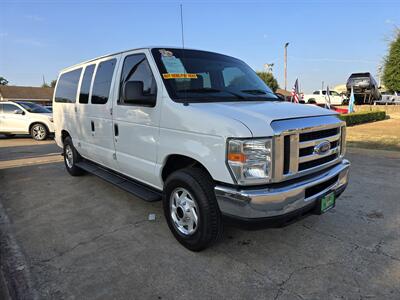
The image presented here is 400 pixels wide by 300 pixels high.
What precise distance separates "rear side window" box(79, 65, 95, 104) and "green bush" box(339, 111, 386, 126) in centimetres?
1379

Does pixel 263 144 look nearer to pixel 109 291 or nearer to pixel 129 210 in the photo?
pixel 109 291

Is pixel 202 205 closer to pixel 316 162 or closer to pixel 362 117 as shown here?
pixel 316 162

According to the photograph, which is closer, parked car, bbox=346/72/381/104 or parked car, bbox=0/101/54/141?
parked car, bbox=0/101/54/141

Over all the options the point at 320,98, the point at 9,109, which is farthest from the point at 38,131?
the point at 320,98

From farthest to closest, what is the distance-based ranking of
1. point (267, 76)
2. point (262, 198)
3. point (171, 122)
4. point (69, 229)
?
point (267, 76), point (69, 229), point (171, 122), point (262, 198)

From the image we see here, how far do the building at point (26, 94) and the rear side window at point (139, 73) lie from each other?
5150cm

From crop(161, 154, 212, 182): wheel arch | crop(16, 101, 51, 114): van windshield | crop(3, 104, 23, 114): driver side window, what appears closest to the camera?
crop(161, 154, 212, 182): wheel arch

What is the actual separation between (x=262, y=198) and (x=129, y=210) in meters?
2.45

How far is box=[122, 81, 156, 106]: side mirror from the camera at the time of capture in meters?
3.38

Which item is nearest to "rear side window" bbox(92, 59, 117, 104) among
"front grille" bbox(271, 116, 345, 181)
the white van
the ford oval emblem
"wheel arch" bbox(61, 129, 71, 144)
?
the white van

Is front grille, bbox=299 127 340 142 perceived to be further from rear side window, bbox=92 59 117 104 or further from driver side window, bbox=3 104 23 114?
driver side window, bbox=3 104 23 114

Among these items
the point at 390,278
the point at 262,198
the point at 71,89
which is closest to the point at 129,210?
the point at 262,198

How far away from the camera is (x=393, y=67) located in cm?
3045

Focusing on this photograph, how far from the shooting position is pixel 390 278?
2.71 m
